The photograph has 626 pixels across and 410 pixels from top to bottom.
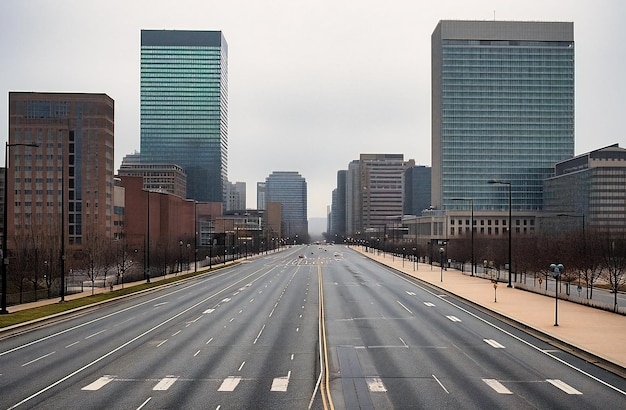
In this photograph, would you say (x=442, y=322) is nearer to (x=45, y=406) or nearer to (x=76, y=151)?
(x=45, y=406)

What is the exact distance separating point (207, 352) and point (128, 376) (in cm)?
489

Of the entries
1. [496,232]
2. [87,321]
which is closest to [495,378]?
[87,321]

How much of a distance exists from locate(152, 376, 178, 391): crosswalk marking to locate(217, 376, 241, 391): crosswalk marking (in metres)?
1.78

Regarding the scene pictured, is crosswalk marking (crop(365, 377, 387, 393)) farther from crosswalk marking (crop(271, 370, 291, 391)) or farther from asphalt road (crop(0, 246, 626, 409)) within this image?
crosswalk marking (crop(271, 370, 291, 391))

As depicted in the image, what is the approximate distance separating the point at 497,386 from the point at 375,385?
4.02m

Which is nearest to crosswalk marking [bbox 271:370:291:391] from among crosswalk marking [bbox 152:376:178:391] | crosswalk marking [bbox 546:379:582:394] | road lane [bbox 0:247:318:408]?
road lane [bbox 0:247:318:408]

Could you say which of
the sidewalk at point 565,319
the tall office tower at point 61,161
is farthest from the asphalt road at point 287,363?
the tall office tower at point 61,161

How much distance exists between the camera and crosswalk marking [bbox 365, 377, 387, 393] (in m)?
19.6

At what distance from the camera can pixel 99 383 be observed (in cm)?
2073

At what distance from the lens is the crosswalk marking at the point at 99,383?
65.8ft

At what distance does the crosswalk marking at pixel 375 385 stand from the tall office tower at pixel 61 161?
327 ft

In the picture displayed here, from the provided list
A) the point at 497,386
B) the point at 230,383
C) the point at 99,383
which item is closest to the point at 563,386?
the point at 497,386

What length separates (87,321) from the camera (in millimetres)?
37000

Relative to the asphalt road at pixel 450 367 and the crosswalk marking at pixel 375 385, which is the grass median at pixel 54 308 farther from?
the crosswalk marking at pixel 375 385
